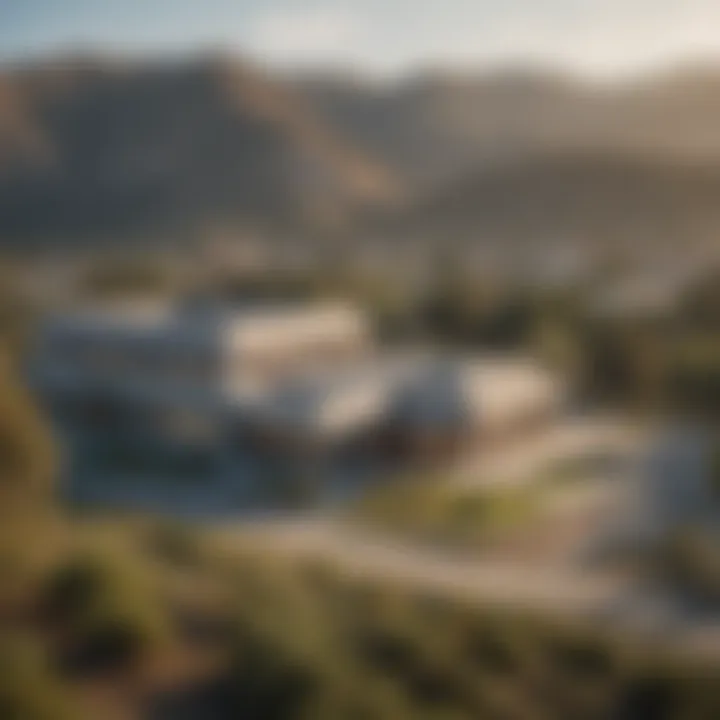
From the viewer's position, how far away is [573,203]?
8.50 meters

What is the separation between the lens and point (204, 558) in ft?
16.9

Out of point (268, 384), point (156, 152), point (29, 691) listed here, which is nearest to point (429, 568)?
point (29, 691)

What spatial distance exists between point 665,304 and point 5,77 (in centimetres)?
643

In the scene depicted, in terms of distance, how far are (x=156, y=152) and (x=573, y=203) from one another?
3.47m

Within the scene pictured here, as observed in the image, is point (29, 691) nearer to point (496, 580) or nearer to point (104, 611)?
point (104, 611)

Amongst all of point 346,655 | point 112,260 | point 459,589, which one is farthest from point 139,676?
point 112,260

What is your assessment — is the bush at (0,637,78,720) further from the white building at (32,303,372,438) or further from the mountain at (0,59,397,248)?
the white building at (32,303,372,438)

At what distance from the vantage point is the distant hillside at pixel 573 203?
309 inches

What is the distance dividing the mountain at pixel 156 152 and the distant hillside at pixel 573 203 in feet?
2.74

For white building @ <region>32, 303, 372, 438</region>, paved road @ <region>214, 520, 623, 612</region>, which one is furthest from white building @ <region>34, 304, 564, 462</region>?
paved road @ <region>214, 520, 623, 612</region>

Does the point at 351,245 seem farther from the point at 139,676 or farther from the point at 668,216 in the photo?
the point at 139,676

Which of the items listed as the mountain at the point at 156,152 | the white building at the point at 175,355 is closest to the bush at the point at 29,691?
the mountain at the point at 156,152

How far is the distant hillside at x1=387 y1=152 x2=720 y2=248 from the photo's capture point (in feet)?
25.8

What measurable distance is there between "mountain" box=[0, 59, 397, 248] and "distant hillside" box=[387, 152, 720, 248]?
0.83 metres
